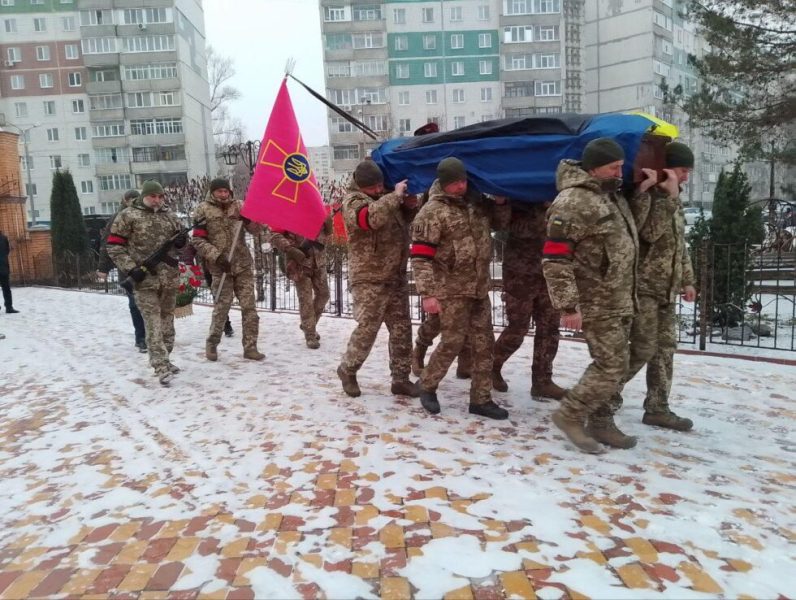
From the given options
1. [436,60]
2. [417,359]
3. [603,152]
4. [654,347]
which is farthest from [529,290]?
[436,60]

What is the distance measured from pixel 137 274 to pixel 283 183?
5.72 feet

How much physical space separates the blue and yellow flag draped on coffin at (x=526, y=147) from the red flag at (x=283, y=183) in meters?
1.78

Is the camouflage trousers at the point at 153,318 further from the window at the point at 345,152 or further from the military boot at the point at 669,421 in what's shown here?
the window at the point at 345,152

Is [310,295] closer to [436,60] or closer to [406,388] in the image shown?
[406,388]

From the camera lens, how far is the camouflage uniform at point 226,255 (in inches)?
268

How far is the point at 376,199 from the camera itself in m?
5.09

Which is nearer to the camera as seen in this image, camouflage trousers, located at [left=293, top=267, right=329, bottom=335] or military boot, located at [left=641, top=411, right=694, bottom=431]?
military boot, located at [left=641, top=411, right=694, bottom=431]

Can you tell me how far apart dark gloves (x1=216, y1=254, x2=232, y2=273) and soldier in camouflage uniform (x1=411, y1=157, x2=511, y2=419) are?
121 inches

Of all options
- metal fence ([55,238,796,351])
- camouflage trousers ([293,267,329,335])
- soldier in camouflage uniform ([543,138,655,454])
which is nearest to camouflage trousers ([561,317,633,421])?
soldier in camouflage uniform ([543,138,655,454])

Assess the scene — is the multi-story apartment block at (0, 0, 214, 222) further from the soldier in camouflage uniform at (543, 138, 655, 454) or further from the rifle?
the soldier in camouflage uniform at (543, 138, 655, 454)

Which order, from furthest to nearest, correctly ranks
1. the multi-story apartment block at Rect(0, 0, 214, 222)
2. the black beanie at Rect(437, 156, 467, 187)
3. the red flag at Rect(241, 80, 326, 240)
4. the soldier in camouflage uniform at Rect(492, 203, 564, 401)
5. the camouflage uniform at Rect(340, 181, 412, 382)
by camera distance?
the multi-story apartment block at Rect(0, 0, 214, 222) → the red flag at Rect(241, 80, 326, 240) → the camouflage uniform at Rect(340, 181, 412, 382) → the soldier in camouflage uniform at Rect(492, 203, 564, 401) → the black beanie at Rect(437, 156, 467, 187)

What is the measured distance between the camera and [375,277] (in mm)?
5113

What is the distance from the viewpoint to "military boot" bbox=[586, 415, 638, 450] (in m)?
3.98

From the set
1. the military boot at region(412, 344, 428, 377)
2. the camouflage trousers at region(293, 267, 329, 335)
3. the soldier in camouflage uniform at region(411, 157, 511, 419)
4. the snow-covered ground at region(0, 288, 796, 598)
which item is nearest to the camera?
the snow-covered ground at region(0, 288, 796, 598)
